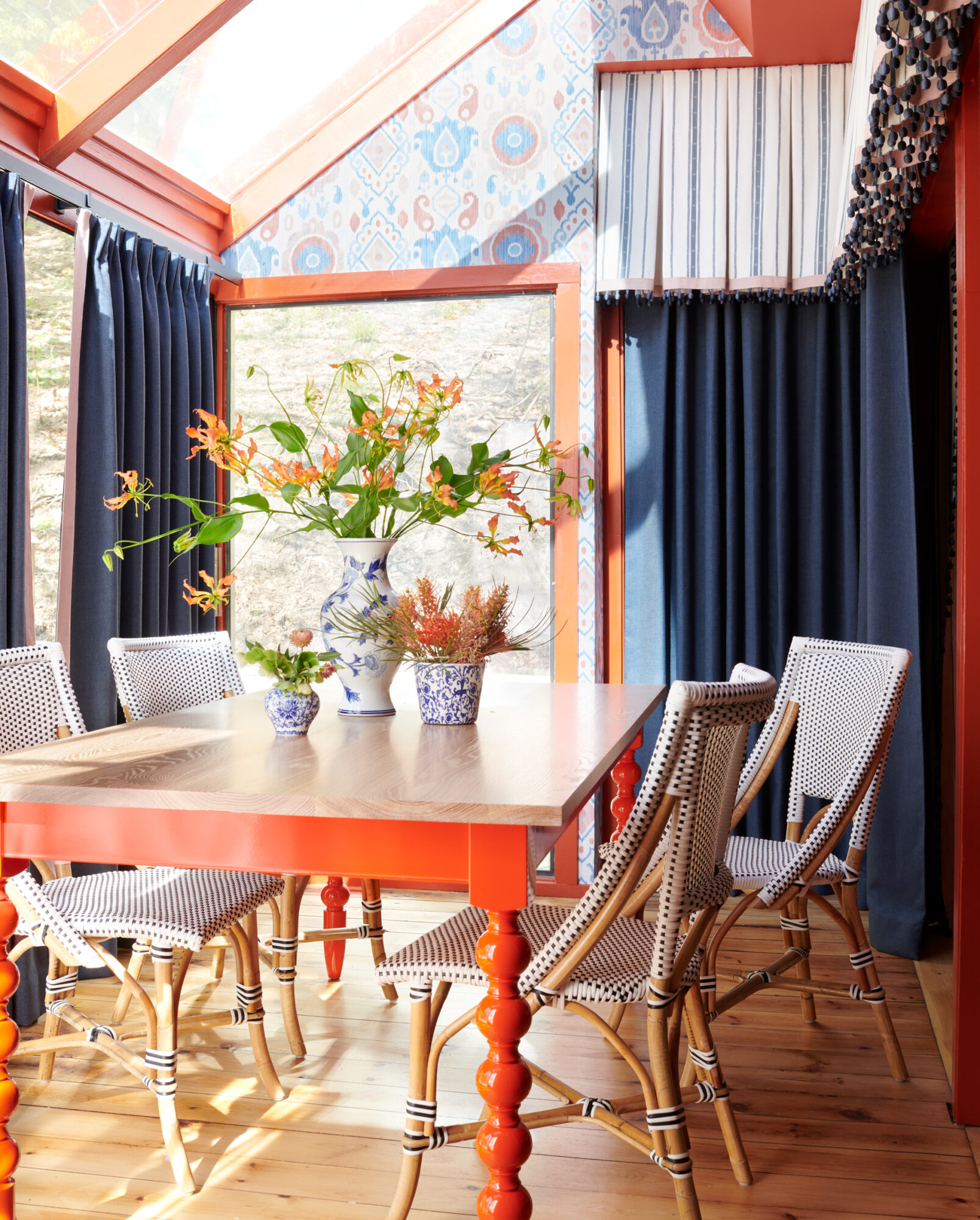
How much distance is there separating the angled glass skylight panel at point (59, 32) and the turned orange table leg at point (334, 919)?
234 cm

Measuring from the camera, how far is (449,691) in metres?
2.29

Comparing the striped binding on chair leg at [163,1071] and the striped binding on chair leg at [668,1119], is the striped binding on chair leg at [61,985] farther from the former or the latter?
the striped binding on chair leg at [668,1119]

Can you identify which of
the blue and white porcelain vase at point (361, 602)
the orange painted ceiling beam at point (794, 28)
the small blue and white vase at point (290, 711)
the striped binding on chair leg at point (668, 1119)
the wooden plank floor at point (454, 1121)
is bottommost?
the wooden plank floor at point (454, 1121)

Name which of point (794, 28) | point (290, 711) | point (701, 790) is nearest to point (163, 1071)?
point (290, 711)

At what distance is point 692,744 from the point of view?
5.41 ft

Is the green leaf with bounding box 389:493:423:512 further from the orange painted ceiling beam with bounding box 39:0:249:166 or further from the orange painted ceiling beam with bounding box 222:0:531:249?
the orange painted ceiling beam with bounding box 222:0:531:249

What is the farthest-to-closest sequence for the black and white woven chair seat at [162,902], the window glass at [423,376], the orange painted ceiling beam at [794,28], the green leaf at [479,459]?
the window glass at [423,376]
the orange painted ceiling beam at [794,28]
the green leaf at [479,459]
the black and white woven chair seat at [162,902]

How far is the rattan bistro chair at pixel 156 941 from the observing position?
2.07 metres

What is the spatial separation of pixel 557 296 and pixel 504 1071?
2.90 m

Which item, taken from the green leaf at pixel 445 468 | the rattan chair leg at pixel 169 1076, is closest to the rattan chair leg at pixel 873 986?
the green leaf at pixel 445 468

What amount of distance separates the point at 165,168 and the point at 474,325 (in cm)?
116

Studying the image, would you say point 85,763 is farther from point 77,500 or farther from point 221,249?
point 221,249

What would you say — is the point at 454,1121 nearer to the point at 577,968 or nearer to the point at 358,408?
the point at 577,968

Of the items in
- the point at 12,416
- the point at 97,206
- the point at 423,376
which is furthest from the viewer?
the point at 423,376
